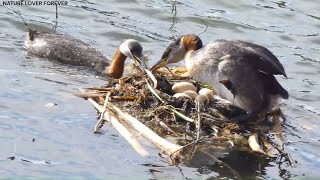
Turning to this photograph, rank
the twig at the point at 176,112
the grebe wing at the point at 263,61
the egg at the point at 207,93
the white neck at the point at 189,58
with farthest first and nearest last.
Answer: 1. the white neck at the point at 189,58
2. the egg at the point at 207,93
3. the grebe wing at the point at 263,61
4. the twig at the point at 176,112

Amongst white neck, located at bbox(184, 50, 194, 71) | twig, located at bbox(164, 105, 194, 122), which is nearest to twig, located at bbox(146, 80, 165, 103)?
twig, located at bbox(164, 105, 194, 122)

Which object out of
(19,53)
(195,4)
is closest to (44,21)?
(19,53)

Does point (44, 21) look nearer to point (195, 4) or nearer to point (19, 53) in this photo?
point (19, 53)

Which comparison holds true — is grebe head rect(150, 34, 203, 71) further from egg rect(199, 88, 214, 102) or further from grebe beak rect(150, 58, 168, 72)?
egg rect(199, 88, 214, 102)

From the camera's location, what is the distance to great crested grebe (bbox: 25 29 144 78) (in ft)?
31.3

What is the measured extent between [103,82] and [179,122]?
213cm

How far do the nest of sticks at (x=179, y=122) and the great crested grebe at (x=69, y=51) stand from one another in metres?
1.72

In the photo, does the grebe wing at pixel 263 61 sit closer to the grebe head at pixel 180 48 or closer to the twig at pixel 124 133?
the grebe head at pixel 180 48

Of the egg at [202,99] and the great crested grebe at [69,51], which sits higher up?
the egg at [202,99]

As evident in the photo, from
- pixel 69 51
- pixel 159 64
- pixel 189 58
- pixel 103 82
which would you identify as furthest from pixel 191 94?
pixel 69 51

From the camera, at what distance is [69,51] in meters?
9.88

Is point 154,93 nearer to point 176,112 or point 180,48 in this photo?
point 176,112

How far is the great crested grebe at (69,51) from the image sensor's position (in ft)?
31.3

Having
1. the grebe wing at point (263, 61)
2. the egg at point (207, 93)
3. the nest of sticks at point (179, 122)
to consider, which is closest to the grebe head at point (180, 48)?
the nest of sticks at point (179, 122)
